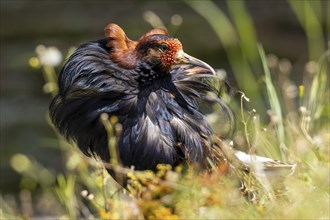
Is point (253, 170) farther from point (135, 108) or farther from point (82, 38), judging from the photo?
point (82, 38)

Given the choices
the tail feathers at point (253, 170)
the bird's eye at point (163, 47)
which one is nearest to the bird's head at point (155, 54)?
the bird's eye at point (163, 47)

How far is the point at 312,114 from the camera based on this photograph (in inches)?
125

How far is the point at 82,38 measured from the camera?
4.80 m

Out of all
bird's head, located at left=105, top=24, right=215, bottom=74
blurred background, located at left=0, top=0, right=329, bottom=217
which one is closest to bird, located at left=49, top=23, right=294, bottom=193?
bird's head, located at left=105, top=24, right=215, bottom=74

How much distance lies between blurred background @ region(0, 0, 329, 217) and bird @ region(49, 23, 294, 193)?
1865 millimetres

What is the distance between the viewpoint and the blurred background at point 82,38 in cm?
472

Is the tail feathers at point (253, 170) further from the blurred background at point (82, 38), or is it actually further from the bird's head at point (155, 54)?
the blurred background at point (82, 38)

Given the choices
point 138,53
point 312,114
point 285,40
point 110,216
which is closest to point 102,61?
point 138,53

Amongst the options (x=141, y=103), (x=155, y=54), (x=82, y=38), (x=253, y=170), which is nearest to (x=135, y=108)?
(x=141, y=103)

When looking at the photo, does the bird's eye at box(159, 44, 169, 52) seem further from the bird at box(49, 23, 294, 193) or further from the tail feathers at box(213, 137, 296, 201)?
the tail feathers at box(213, 137, 296, 201)

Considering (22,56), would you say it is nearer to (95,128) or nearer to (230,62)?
(230,62)

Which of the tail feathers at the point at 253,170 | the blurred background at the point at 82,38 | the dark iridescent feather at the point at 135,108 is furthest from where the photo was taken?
the blurred background at the point at 82,38

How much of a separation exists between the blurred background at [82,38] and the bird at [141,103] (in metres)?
1.87

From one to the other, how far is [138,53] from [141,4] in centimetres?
207
